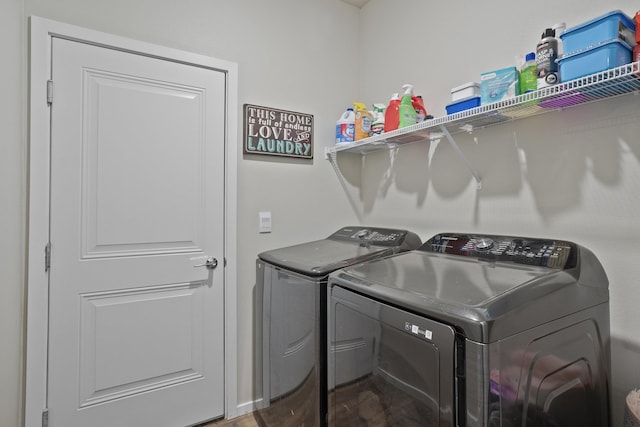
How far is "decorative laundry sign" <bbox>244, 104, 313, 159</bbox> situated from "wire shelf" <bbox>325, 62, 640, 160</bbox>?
526 millimetres

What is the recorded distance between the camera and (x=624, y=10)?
49.1 inches

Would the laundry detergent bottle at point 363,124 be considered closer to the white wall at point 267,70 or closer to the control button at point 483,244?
the white wall at point 267,70

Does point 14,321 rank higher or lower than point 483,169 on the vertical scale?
lower

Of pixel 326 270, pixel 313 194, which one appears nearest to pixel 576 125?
pixel 326 270

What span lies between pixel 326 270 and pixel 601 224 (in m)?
1.12

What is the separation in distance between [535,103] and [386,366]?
1171 millimetres

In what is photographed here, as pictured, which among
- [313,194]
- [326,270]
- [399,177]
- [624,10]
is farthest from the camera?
[313,194]

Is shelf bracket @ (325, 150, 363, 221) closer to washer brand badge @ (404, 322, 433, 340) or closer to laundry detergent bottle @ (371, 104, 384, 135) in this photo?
laundry detergent bottle @ (371, 104, 384, 135)

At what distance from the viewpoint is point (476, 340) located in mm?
861

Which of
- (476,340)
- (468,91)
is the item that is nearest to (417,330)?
(476,340)

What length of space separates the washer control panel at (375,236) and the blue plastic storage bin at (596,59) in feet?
3.45

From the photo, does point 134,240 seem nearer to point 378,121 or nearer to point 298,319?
point 298,319

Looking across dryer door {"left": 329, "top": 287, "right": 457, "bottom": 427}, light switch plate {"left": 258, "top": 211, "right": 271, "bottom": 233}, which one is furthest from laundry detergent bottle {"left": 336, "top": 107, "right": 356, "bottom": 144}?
dryer door {"left": 329, "top": 287, "right": 457, "bottom": 427}

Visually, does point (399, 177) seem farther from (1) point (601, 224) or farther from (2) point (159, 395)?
(2) point (159, 395)
